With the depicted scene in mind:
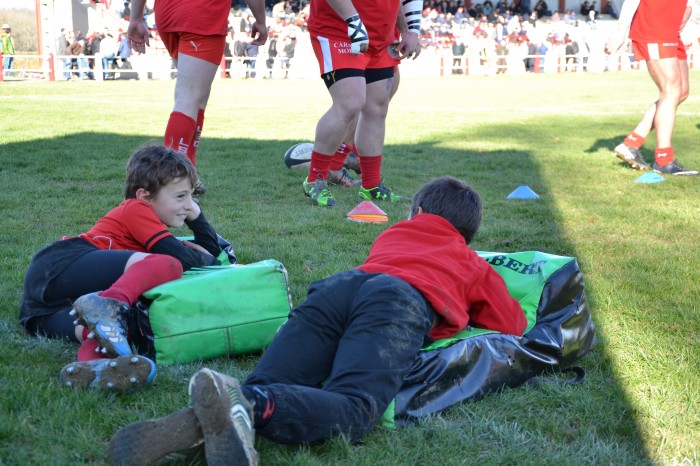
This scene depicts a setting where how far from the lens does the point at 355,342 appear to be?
247cm

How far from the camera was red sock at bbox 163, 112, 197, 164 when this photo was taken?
5.41 m

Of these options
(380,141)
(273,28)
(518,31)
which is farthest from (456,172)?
(518,31)

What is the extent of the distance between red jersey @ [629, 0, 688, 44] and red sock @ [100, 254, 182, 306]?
5.59 metres

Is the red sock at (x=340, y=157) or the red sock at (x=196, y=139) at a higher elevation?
the red sock at (x=196, y=139)

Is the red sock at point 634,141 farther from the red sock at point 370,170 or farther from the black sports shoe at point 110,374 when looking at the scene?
the black sports shoe at point 110,374

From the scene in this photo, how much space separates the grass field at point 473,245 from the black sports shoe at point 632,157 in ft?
0.66

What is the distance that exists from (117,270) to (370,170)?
324 cm

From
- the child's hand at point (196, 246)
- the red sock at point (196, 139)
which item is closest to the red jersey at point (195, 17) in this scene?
the red sock at point (196, 139)

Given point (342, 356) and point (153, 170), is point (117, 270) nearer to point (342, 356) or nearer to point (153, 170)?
point (153, 170)

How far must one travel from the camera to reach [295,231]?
200 inches

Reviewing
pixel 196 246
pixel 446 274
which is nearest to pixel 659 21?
pixel 196 246

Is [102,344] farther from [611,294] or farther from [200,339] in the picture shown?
[611,294]

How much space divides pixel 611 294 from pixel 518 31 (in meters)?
36.0

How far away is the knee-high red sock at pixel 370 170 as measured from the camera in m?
6.05
